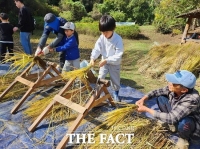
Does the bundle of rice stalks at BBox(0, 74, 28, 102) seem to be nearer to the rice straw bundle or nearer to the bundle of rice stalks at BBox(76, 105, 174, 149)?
the bundle of rice stalks at BBox(76, 105, 174, 149)

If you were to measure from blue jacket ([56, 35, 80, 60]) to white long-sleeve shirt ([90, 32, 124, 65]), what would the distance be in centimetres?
45

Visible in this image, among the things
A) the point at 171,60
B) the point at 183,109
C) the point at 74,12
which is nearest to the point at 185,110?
the point at 183,109

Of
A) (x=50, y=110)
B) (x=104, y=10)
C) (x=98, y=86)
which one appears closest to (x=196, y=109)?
(x=98, y=86)

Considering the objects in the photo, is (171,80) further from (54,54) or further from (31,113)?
(54,54)

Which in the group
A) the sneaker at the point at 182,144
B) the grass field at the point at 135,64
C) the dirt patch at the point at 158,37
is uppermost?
the sneaker at the point at 182,144

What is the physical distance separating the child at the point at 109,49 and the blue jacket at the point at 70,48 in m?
0.43

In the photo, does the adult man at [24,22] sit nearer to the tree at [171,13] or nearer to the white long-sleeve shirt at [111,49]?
the white long-sleeve shirt at [111,49]

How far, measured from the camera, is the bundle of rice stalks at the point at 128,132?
2.34 meters

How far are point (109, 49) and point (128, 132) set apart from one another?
3.91 feet

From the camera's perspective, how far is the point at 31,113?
2.98m

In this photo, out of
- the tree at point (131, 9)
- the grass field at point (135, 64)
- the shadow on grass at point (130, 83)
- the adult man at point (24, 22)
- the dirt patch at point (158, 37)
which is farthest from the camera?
the tree at point (131, 9)

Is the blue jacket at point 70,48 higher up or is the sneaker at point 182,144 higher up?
the blue jacket at point 70,48

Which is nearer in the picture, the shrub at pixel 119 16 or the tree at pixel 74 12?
the shrub at pixel 119 16

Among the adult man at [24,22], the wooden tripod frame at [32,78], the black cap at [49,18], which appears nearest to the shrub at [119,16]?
the adult man at [24,22]
